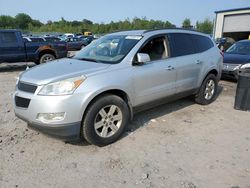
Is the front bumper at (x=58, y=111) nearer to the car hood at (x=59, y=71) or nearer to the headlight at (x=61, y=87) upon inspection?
the headlight at (x=61, y=87)

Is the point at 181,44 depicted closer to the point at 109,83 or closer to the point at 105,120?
the point at 109,83

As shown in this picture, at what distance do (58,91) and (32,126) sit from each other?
724 mm

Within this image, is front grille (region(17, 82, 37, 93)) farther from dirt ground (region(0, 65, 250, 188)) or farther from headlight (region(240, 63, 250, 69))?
headlight (region(240, 63, 250, 69))

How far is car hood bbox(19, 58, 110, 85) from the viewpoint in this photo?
12.8ft

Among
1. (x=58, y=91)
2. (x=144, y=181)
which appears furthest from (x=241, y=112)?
(x=58, y=91)

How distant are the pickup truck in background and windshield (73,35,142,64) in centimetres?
799

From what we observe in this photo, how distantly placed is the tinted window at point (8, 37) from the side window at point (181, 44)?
913 centimetres

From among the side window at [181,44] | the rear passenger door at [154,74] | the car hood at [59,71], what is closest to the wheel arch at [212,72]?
the side window at [181,44]

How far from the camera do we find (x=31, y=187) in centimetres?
326

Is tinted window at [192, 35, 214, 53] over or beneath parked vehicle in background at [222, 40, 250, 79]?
over

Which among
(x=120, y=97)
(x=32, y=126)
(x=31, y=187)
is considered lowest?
(x=31, y=187)

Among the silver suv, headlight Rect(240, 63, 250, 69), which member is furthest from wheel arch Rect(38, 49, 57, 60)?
headlight Rect(240, 63, 250, 69)

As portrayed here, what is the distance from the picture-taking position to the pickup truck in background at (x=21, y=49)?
12.1 meters

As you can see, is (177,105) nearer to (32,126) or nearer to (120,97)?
(120,97)
